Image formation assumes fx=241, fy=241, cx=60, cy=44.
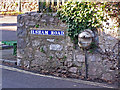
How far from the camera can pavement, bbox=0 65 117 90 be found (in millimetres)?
6703

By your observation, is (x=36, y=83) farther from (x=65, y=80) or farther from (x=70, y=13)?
(x=70, y=13)

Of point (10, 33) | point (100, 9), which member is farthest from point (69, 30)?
point (10, 33)

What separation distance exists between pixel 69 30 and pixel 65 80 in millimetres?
1588

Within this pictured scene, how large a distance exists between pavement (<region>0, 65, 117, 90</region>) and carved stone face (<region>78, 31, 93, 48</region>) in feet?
3.66

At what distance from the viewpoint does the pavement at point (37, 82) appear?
6703 millimetres

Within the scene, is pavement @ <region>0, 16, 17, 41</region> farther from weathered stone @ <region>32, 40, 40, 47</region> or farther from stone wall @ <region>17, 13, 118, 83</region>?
weathered stone @ <region>32, 40, 40, 47</region>

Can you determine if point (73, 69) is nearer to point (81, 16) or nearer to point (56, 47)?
point (56, 47)

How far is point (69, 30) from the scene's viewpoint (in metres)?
7.68

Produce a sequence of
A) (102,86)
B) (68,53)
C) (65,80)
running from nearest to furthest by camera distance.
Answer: (102,86)
(65,80)
(68,53)

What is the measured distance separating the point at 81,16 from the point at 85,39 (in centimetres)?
73

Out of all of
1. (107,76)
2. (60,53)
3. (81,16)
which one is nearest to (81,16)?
(81,16)

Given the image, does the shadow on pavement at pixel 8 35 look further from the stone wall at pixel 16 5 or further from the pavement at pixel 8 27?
the stone wall at pixel 16 5

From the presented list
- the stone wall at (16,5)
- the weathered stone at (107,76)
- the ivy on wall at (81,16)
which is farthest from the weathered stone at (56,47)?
the stone wall at (16,5)

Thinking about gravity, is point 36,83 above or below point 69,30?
below
